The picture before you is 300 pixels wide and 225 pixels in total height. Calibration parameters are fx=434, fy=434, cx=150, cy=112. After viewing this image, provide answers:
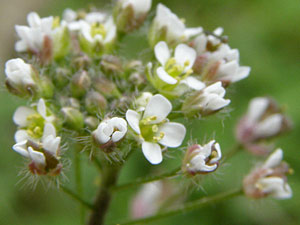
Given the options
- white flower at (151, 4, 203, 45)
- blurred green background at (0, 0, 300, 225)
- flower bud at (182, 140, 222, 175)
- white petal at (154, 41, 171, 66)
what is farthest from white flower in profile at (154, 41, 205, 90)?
blurred green background at (0, 0, 300, 225)

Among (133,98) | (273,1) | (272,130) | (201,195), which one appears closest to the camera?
(133,98)

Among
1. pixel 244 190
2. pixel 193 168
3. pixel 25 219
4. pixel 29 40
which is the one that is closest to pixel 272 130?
pixel 244 190

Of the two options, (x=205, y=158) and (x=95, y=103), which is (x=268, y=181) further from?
(x=95, y=103)

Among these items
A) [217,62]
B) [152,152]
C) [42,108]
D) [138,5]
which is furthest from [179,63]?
[42,108]

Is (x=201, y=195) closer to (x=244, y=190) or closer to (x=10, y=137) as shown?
(x=244, y=190)

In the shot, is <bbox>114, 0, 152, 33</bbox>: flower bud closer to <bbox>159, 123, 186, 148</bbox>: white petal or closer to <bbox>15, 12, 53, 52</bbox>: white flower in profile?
<bbox>15, 12, 53, 52</bbox>: white flower in profile

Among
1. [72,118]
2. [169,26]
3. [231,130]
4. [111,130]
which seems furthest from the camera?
[231,130]
